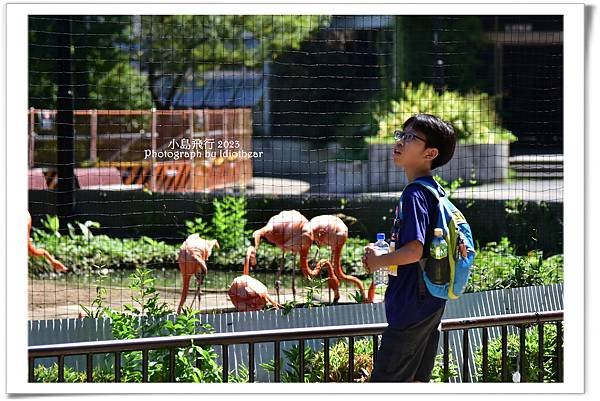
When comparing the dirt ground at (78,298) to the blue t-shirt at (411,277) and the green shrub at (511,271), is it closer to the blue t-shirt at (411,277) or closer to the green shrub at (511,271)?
the green shrub at (511,271)

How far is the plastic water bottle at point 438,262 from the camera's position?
4.23 m

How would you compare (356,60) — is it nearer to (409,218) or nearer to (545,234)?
(545,234)

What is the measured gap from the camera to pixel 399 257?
4156mm

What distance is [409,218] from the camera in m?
4.21

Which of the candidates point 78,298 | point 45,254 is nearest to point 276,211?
point 45,254

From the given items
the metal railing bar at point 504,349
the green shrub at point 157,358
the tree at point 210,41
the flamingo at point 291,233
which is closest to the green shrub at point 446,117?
the tree at point 210,41

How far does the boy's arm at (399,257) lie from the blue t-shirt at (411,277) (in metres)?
0.05

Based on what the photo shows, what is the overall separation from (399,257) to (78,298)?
18.6ft

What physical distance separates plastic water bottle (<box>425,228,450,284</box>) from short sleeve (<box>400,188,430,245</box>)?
47 mm

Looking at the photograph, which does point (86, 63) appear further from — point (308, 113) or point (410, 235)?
point (410, 235)

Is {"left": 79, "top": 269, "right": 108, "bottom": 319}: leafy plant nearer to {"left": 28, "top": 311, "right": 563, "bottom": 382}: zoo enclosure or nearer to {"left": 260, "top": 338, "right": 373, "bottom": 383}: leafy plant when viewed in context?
{"left": 260, "top": 338, "right": 373, "bottom": 383}: leafy plant
